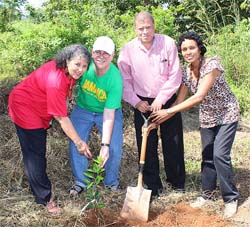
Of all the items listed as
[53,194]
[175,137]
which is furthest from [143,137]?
[53,194]

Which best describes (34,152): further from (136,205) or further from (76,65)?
(136,205)

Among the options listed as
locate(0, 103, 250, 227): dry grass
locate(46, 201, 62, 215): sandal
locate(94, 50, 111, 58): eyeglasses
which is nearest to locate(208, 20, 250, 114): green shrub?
locate(0, 103, 250, 227): dry grass

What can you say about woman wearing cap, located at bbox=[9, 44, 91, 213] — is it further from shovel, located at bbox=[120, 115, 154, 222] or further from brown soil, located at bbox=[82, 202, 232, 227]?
shovel, located at bbox=[120, 115, 154, 222]

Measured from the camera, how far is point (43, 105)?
348 cm

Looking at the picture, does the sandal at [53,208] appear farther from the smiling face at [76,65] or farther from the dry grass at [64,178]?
the smiling face at [76,65]

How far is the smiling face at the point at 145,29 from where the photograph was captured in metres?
3.66

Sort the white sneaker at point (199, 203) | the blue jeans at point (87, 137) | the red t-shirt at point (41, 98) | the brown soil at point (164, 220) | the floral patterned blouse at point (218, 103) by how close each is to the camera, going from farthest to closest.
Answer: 1. the blue jeans at point (87, 137)
2. the white sneaker at point (199, 203)
3. the floral patterned blouse at point (218, 103)
4. the brown soil at point (164, 220)
5. the red t-shirt at point (41, 98)

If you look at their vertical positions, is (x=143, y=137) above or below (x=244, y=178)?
above

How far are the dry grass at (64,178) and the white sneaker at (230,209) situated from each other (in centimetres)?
10

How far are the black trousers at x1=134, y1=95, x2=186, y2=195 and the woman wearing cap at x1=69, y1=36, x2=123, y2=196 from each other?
26 centimetres

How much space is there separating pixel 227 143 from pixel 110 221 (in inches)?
45.6

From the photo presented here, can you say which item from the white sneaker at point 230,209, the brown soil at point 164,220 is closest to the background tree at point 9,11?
the brown soil at point 164,220

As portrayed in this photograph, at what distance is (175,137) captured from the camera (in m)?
4.05

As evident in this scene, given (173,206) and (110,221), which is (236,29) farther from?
(110,221)
